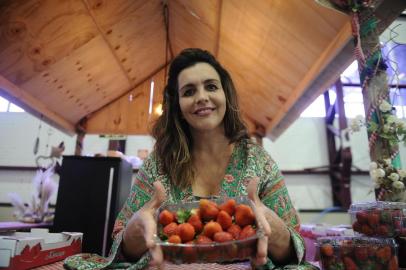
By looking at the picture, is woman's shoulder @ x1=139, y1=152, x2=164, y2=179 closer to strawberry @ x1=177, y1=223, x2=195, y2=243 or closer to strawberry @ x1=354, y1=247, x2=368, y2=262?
strawberry @ x1=177, y1=223, x2=195, y2=243

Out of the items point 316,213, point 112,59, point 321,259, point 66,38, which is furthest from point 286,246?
point 316,213

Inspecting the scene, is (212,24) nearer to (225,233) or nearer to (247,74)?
(247,74)

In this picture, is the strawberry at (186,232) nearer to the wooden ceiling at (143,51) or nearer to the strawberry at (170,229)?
the strawberry at (170,229)

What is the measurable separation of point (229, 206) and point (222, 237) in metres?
0.12

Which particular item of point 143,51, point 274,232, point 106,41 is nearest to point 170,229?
point 274,232

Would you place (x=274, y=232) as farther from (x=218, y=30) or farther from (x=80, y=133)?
(x=80, y=133)

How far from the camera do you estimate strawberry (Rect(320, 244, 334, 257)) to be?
1.11 metres

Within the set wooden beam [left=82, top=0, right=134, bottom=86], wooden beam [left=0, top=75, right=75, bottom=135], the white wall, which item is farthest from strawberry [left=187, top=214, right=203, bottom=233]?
the white wall

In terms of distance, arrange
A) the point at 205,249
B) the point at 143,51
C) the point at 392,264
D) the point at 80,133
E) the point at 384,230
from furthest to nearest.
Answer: the point at 80,133 → the point at 143,51 → the point at 384,230 → the point at 392,264 → the point at 205,249

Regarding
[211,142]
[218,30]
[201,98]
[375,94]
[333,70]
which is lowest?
[211,142]

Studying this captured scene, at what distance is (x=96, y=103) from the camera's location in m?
3.56

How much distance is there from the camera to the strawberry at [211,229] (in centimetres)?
68

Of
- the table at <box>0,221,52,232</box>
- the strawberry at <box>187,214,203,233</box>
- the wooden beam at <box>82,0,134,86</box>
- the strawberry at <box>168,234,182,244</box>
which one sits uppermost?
the wooden beam at <box>82,0,134,86</box>

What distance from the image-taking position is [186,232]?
27.0 inches
